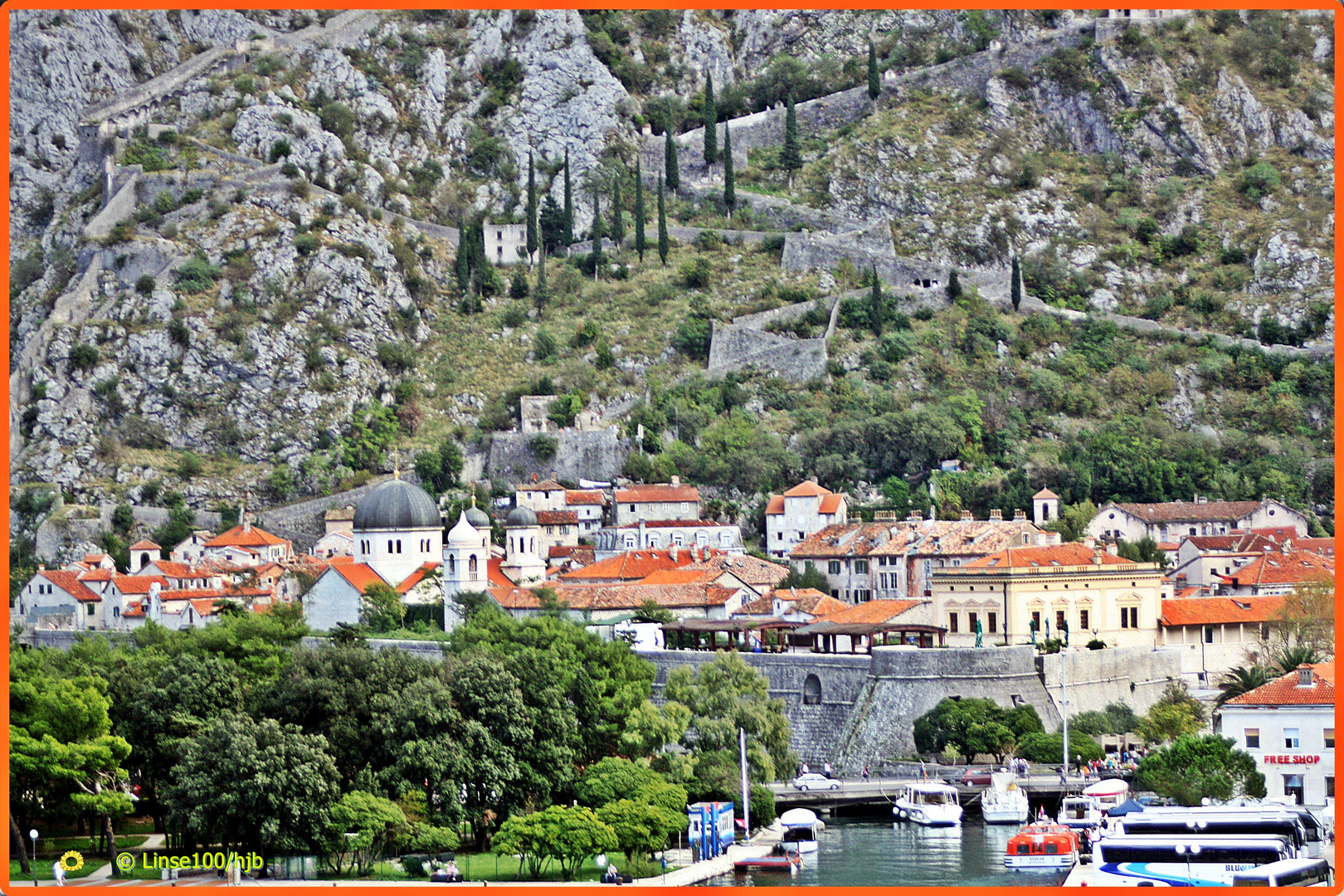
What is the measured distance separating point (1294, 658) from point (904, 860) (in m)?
16.2

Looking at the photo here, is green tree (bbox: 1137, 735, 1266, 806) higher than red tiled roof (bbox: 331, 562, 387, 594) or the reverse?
the reverse

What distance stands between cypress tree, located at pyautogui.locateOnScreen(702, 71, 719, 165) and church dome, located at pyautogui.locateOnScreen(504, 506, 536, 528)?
32.2 meters

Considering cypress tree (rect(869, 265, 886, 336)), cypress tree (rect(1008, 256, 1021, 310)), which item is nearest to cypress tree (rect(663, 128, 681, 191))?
cypress tree (rect(869, 265, 886, 336))

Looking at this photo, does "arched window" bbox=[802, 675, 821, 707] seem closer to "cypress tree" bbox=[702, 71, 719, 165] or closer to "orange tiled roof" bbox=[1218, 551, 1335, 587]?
"orange tiled roof" bbox=[1218, 551, 1335, 587]

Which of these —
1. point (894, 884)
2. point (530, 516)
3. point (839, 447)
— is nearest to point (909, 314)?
point (839, 447)

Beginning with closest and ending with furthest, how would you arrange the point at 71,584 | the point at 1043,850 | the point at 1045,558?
the point at 1043,850 < the point at 1045,558 < the point at 71,584

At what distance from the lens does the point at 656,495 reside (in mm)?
81000

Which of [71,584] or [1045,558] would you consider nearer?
[1045,558]

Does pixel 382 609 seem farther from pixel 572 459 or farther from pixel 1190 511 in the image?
pixel 1190 511

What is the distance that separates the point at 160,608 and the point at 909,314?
117ft

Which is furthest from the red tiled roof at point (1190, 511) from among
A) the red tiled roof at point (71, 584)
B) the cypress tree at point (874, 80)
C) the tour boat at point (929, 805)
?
the cypress tree at point (874, 80)

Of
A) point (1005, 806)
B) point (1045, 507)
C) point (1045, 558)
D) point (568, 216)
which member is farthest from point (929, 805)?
point (568, 216)

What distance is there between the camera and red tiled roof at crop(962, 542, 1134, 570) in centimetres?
5756

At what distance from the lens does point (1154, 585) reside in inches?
2327
